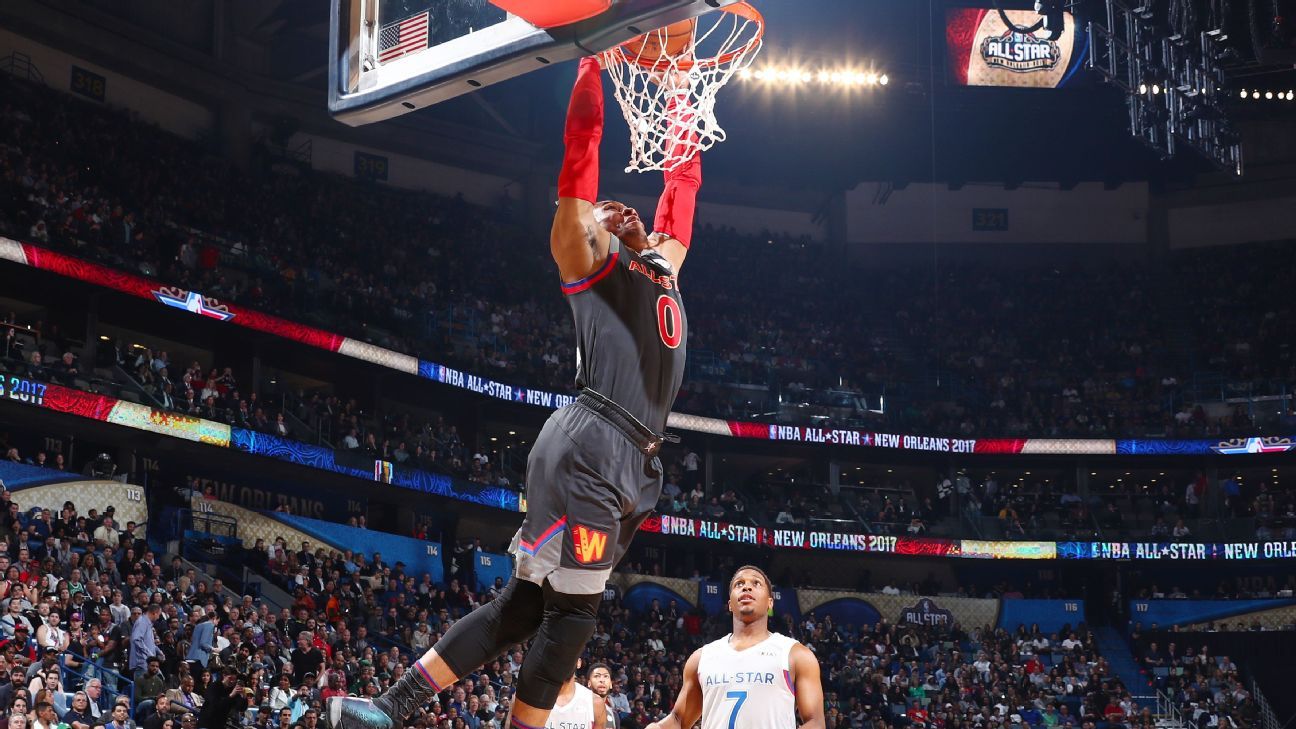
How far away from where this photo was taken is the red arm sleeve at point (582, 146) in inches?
188

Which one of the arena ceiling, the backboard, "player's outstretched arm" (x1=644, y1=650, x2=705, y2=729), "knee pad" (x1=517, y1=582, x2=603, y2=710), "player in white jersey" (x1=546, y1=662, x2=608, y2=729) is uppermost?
the arena ceiling

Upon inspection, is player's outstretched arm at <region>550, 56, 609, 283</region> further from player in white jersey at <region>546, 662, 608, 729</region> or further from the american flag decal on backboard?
player in white jersey at <region>546, 662, 608, 729</region>

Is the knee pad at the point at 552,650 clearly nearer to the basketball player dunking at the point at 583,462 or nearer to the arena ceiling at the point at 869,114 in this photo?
the basketball player dunking at the point at 583,462

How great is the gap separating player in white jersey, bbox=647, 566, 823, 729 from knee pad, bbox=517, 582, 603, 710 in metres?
1.90

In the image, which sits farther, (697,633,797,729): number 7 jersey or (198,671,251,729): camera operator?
(198,671,251,729): camera operator

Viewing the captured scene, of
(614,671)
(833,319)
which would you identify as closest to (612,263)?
(614,671)

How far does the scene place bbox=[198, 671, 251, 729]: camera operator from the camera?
13969 mm

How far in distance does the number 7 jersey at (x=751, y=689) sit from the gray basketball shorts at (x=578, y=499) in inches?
75.8

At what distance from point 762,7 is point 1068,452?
14178mm

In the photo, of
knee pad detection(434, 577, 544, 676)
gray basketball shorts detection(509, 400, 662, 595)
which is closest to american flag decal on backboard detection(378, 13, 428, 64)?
gray basketball shorts detection(509, 400, 662, 595)

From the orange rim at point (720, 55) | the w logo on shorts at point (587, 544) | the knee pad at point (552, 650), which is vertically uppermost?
the orange rim at point (720, 55)

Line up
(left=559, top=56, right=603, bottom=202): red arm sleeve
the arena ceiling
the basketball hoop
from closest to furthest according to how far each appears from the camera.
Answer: (left=559, top=56, right=603, bottom=202): red arm sleeve
the basketball hoop
the arena ceiling

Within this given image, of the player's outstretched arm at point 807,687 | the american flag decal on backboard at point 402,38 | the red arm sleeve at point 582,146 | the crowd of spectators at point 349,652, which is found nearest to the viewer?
the red arm sleeve at point 582,146

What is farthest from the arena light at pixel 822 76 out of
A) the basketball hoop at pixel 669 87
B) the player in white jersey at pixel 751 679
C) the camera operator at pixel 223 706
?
the player in white jersey at pixel 751 679
